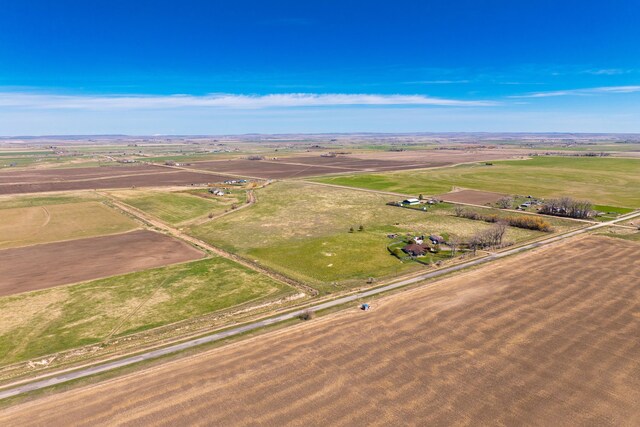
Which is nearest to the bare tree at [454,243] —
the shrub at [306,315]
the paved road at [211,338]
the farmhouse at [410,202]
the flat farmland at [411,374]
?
the paved road at [211,338]

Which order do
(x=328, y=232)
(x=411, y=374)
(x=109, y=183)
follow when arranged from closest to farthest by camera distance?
(x=411, y=374), (x=328, y=232), (x=109, y=183)

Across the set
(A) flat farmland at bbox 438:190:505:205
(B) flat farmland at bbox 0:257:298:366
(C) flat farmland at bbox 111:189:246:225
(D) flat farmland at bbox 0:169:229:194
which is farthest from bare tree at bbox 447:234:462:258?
(D) flat farmland at bbox 0:169:229:194

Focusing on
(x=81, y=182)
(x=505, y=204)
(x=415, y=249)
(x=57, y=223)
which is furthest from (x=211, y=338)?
(x=81, y=182)

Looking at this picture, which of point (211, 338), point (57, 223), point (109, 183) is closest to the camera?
point (211, 338)

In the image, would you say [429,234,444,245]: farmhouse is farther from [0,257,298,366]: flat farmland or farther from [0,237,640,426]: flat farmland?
[0,257,298,366]: flat farmland

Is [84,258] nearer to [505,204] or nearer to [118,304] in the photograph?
[118,304]

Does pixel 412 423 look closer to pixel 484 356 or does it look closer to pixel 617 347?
pixel 484 356

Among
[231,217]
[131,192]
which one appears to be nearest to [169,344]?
[231,217]

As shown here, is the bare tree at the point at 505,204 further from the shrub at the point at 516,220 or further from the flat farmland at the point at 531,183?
the flat farmland at the point at 531,183
